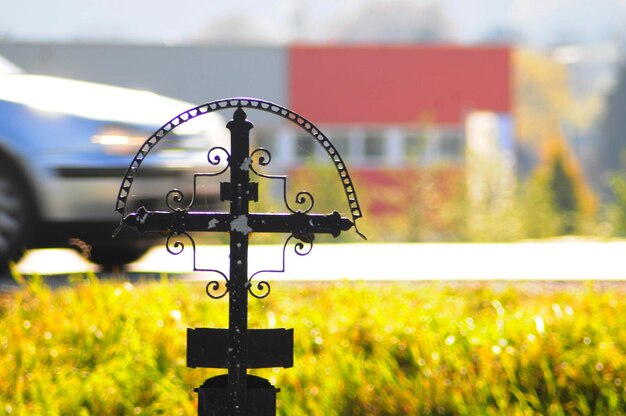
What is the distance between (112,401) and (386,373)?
3.19 feet

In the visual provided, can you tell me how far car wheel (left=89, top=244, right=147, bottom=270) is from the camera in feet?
25.6

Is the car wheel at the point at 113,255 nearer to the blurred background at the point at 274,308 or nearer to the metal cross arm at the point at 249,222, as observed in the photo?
the blurred background at the point at 274,308

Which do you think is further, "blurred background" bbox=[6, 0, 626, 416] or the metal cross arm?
"blurred background" bbox=[6, 0, 626, 416]

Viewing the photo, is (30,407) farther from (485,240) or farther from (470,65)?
(470,65)

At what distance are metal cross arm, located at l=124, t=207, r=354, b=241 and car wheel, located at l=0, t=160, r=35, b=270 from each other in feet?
13.3

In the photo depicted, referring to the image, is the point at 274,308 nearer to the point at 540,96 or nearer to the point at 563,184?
the point at 563,184

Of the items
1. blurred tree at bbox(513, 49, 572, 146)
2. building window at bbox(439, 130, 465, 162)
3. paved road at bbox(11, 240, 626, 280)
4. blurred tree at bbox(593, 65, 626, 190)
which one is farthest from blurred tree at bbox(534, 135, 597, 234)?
blurred tree at bbox(513, 49, 572, 146)

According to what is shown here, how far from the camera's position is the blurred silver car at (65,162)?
6.99 meters

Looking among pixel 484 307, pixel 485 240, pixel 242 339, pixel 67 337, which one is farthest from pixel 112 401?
pixel 485 240

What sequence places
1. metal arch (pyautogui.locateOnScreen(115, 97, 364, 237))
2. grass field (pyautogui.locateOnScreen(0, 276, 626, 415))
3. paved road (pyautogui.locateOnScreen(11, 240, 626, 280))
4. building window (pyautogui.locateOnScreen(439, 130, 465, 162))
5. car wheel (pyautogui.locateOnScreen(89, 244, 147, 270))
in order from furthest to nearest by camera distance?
building window (pyautogui.locateOnScreen(439, 130, 465, 162)), car wheel (pyautogui.locateOnScreen(89, 244, 147, 270)), paved road (pyautogui.locateOnScreen(11, 240, 626, 280)), grass field (pyautogui.locateOnScreen(0, 276, 626, 415)), metal arch (pyautogui.locateOnScreen(115, 97, 364, 237))

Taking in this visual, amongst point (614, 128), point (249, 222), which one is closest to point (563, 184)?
point (249, 222)

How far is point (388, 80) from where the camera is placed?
112ft

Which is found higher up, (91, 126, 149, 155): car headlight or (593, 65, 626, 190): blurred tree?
(593, 65, 626, 190): blurred tree

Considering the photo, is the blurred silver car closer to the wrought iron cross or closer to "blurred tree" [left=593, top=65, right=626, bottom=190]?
the wrought iron cross
